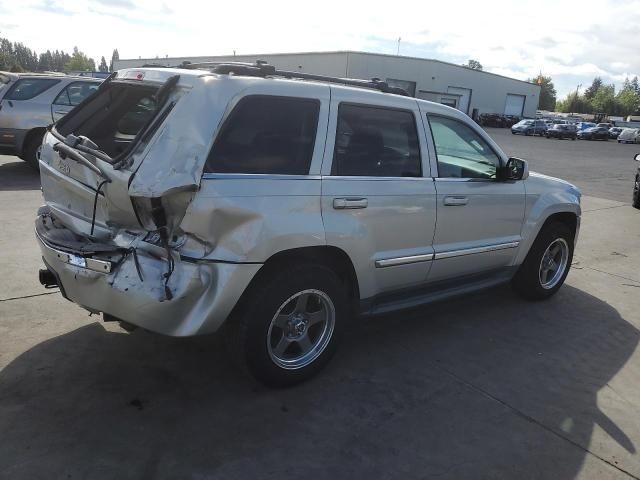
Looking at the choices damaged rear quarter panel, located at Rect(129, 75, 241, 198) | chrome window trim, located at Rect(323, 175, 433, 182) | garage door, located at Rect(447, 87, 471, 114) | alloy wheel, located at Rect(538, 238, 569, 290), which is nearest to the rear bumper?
damaged rear quarter panel, located at Rect(129, 75, 241, 198)

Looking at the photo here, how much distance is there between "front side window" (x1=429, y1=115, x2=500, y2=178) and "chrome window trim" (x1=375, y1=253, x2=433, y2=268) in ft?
2.07

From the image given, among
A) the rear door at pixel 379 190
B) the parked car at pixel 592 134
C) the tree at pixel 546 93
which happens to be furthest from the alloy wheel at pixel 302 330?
the tree at pixel 546 93

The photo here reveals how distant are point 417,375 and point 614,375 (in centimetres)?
154

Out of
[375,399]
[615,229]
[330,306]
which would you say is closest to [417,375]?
[375,399]

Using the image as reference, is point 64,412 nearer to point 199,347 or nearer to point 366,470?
point 199,347

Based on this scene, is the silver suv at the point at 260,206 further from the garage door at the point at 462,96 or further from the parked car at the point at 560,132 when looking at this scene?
the garage door at the point at 462,96

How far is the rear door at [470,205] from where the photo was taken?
13.3 ft

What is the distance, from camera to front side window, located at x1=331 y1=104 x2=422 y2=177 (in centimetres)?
347

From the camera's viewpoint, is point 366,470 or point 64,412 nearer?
point 366,470

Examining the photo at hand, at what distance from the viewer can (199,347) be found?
3906 mm

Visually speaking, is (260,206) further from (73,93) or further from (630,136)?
(630,136)

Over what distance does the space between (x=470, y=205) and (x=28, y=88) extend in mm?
9209

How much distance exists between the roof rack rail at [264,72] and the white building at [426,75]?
43.5m

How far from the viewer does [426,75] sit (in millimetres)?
57469
